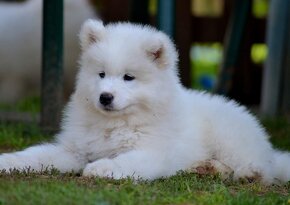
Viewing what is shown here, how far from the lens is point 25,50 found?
41.3 feet

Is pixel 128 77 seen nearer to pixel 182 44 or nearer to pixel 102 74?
pixel 102 74

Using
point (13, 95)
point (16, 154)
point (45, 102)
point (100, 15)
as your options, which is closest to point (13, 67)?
point (13, 95)

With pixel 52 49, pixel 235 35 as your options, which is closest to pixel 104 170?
pixel 52 49

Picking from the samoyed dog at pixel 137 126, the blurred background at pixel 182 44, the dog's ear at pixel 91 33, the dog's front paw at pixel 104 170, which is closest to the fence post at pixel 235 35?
the blurred background at pixel 182 44

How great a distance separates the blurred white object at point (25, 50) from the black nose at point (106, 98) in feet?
21.5

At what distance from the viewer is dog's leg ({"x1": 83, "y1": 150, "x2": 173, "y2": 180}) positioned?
5711 mm

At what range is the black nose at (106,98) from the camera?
5.83 meters

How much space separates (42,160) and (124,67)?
98 cm

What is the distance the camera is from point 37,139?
316 inches

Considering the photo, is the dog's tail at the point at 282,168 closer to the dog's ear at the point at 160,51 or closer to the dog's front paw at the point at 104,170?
the dog's ear at the point at 160,51

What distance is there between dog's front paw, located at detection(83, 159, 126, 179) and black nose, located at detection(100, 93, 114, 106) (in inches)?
A: 17.0

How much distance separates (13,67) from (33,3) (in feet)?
4.09

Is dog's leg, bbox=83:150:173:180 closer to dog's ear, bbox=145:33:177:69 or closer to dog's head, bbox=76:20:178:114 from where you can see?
dog's head, bbox=76:20:178:114

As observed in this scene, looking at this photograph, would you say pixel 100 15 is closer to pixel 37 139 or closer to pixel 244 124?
pixel 37 139
